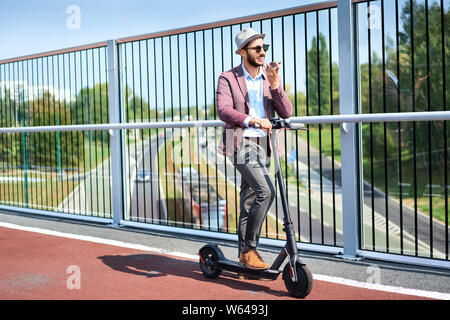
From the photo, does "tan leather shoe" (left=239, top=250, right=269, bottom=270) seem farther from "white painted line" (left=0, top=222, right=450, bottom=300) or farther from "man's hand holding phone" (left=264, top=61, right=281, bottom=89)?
"man's hand holding phone" (left=264, top=61, right=281, bottom=89)

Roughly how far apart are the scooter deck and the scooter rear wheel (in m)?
0.06

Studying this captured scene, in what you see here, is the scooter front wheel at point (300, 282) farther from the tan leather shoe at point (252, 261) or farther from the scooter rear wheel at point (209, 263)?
the scooter rear wheel at point (209, 263)

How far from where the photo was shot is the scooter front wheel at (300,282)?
3.04 metres

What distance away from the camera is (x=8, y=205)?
731 cm

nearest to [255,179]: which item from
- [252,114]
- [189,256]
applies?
[252,114]

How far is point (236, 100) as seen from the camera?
3352 millimetres

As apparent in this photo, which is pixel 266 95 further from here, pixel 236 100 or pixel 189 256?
pixel 189 256

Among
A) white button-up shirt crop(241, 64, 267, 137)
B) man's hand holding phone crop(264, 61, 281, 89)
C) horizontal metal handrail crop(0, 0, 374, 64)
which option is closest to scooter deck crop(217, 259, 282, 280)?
white button-up shirt crop(241, 64, 267, 137)

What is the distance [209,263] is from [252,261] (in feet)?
1.30

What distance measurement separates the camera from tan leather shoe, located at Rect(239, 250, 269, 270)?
3.31 metres

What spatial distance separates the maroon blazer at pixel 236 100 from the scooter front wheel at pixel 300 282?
0.89 m
